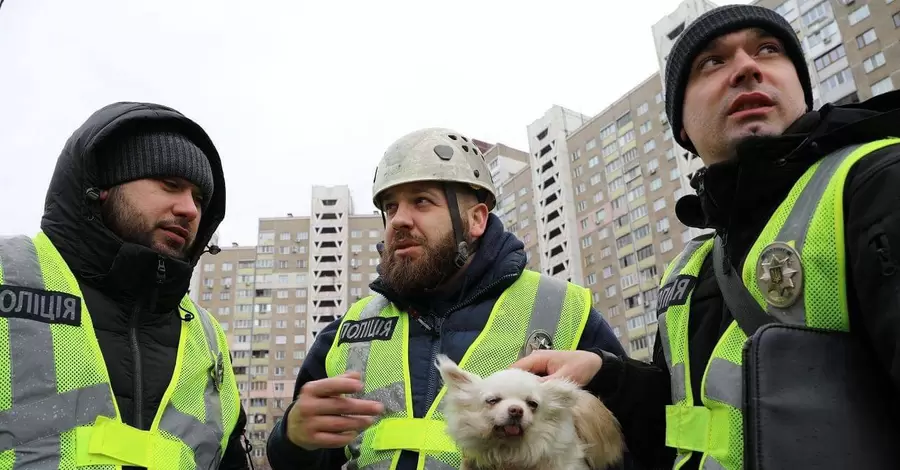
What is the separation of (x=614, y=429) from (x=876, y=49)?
5819 cm

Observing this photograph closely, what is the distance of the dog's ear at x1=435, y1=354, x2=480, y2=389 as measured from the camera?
148 inches

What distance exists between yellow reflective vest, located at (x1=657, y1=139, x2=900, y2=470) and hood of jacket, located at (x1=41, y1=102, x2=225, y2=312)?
3.65 metres

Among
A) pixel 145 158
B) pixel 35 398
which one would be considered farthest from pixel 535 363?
pixel 145 158

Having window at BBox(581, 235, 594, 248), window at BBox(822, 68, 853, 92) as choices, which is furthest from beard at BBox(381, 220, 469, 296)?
window at BBox(581, 235, 594, 248)

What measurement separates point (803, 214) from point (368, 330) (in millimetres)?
3321

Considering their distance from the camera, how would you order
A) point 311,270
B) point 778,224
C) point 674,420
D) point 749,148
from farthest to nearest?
point 311,270 → point 674,420 → point 749,148 → point 778,224

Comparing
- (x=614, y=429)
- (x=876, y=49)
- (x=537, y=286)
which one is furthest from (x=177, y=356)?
(x=876, y=49)

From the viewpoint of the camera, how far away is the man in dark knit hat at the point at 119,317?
3467 mm

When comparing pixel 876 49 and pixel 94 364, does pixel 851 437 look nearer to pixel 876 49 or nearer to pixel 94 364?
pixel 94 364

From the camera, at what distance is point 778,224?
259 centimetres

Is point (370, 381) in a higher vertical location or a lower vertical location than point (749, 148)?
lower

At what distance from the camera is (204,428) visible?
426 cm

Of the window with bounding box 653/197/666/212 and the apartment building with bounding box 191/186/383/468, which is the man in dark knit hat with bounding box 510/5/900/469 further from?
the apartment building with bounding box 191/186/383/468

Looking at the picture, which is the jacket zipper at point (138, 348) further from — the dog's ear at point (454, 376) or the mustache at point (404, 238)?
the dog's ear at point (454, 376)
